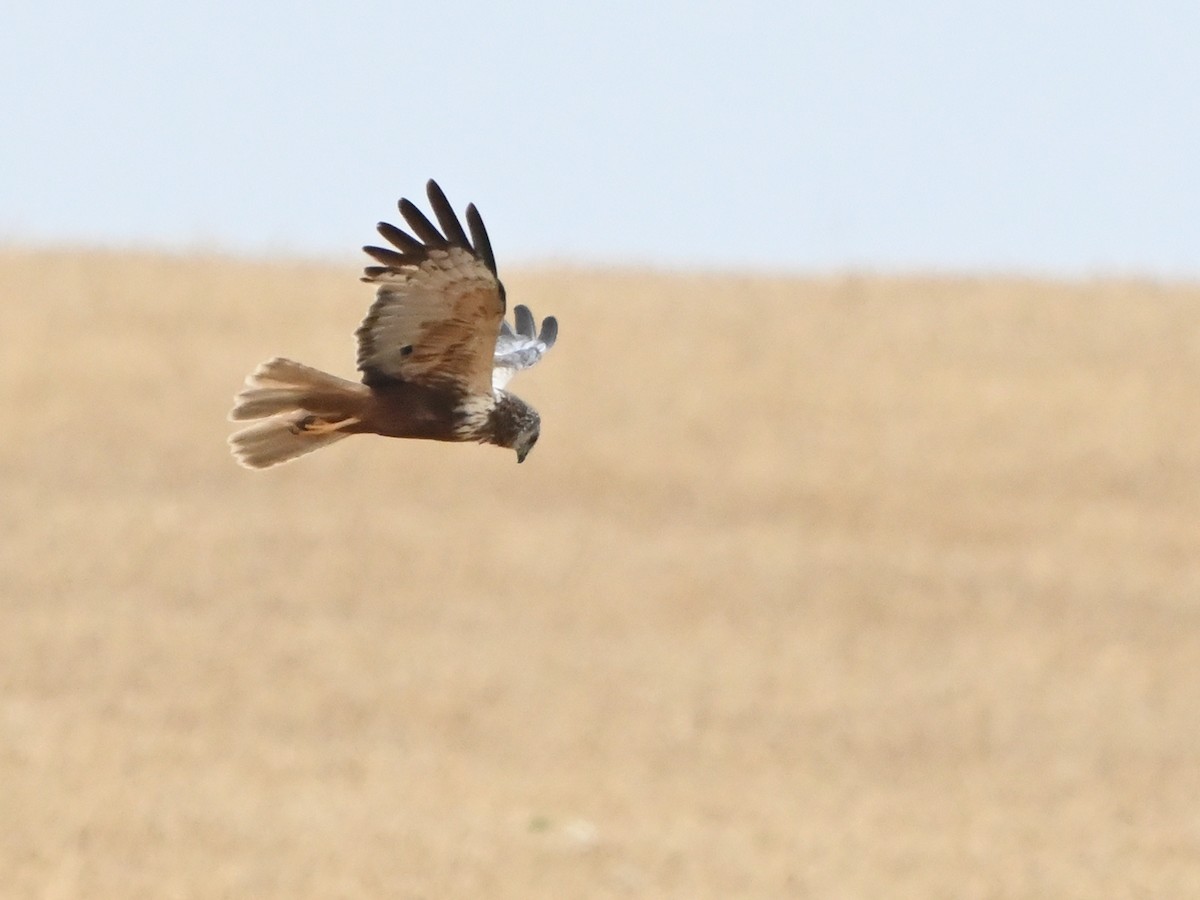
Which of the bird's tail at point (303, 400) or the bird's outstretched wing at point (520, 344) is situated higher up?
the bird's outstretched wing at point (520, 344)

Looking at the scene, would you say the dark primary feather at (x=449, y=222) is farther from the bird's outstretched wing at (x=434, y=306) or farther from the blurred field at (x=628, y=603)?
the blurred field at (x=628, y=603)

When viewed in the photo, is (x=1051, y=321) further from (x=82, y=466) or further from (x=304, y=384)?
(x=304, y=384)

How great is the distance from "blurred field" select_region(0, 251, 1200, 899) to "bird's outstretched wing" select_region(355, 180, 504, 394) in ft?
18.2

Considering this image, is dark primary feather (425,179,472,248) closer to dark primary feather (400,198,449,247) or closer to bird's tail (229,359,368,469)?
dark primary feather (400,198,449,247)

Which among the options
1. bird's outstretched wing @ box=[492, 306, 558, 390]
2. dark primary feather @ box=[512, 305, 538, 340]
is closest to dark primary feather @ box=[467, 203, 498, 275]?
bird's outstretched wing @ box=[492, 306, 558, 390]

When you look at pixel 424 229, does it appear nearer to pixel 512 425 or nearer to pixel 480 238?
pixel 480 238

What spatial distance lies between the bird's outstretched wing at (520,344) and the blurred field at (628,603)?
4.21 metres

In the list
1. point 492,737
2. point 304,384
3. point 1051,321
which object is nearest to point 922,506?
point 1051,321

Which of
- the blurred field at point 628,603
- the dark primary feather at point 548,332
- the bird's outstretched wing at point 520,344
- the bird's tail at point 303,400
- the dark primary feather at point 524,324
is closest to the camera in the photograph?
the bird's tail at point 303,400

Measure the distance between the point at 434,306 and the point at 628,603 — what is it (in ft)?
44.8

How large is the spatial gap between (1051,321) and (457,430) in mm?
20125

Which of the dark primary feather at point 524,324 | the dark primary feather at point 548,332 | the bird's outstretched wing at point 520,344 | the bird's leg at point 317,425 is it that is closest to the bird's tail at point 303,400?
the bird's leg at point 317,425

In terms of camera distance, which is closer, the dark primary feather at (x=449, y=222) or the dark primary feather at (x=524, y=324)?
the dark primary feather at (x=449, y=222)

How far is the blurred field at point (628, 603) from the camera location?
12398mm
